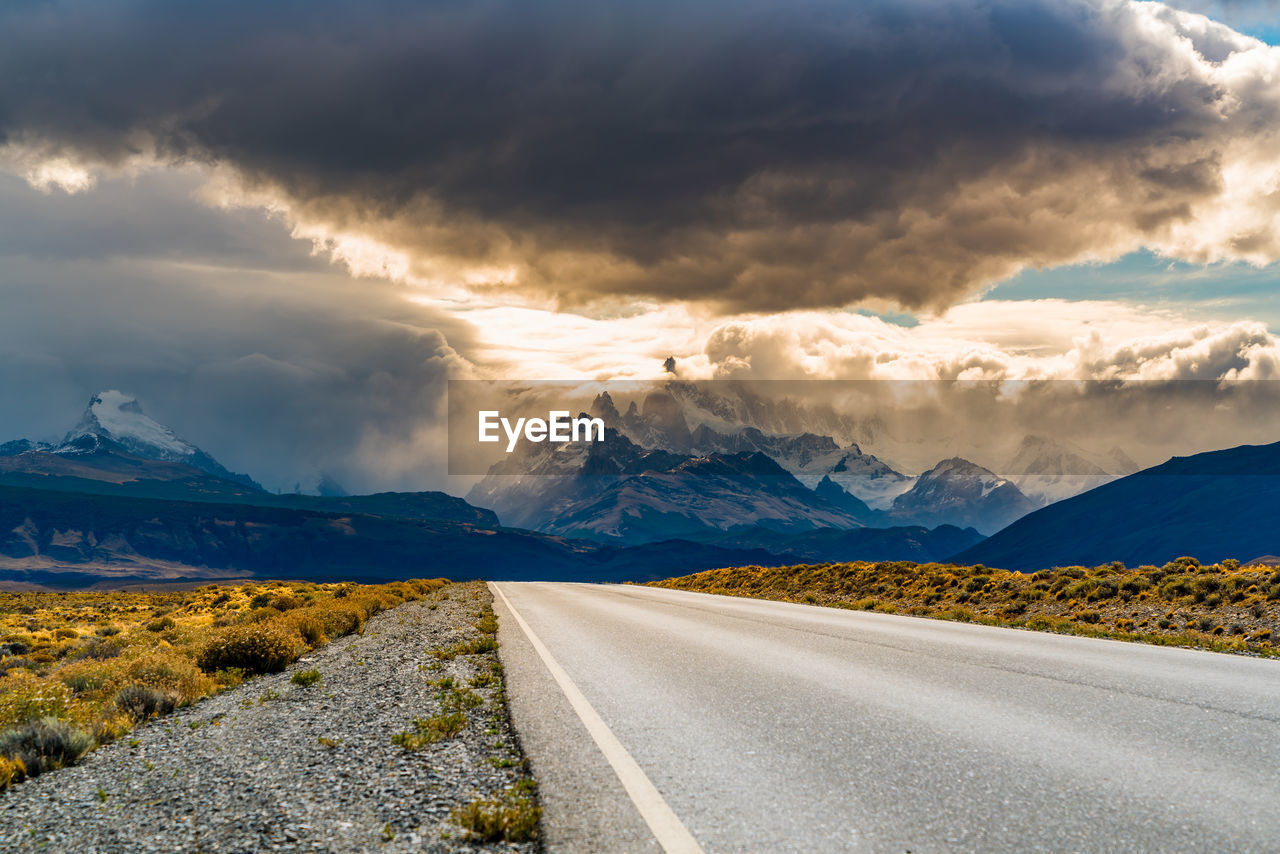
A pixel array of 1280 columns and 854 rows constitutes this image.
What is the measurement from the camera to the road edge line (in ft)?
16.7

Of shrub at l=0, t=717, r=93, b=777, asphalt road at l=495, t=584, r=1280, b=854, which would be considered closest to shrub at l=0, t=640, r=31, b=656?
asphalt road at l=495, t=584, r=1280, b=854

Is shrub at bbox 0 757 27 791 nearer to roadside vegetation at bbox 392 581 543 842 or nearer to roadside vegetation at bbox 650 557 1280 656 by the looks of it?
roadside vegetation at bbox 392 581 543 842

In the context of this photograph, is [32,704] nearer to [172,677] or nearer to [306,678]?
[172,677]

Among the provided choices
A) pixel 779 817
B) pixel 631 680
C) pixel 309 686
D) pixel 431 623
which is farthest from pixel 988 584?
pixel 779 817

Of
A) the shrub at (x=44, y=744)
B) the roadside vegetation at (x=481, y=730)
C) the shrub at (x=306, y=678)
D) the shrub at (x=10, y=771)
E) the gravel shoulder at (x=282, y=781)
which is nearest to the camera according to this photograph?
the roadside vegetation at (x=481, y=730)

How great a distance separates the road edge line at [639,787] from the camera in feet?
16.7

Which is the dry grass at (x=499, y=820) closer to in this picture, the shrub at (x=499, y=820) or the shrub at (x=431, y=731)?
the shrub at (x=499, y=820)

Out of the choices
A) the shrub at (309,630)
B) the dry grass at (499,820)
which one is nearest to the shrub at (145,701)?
the dry grass at (499,820)

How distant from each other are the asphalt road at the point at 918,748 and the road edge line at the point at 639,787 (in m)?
0.05

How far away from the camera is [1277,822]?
16.9 feet

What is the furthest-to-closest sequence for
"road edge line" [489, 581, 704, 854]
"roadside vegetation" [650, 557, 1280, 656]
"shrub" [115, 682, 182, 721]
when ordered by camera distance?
"roadside vegetation" [650, 557, 1280, 656] < "shrub" [115, 682, 182, 721] < "road edge line" [489, 581, 704, 854]

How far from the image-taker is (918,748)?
7141 millimetres

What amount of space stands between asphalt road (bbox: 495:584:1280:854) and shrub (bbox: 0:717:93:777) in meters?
4.52

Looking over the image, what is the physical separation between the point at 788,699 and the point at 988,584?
24176mm
